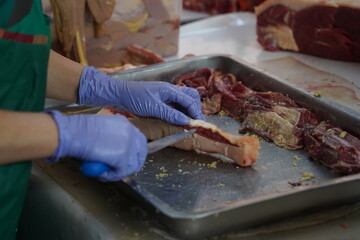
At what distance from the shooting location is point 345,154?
1.94m

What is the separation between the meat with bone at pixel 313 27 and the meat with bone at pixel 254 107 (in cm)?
95

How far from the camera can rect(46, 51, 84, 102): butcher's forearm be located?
82.9 inches

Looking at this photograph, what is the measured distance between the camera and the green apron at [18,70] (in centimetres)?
165

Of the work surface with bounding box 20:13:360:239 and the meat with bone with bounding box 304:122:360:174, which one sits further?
the meat with bone with bounding box 304:122:360:174

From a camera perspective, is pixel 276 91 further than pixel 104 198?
Yes

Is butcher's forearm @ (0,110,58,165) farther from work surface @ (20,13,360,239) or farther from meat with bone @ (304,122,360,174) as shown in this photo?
meat with bone @ (304,122,360,174)

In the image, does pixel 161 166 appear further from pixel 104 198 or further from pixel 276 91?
pixel 276 91

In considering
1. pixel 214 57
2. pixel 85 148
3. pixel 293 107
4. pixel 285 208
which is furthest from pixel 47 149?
pixel 214 57

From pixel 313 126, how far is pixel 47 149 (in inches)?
44.8

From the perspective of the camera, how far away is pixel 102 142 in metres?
1.56

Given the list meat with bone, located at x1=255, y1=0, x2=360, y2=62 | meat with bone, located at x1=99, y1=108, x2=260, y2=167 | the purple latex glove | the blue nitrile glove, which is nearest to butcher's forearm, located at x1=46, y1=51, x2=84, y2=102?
the purple latex glove

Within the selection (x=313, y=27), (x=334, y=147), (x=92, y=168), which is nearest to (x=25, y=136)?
(x=92, y=168)

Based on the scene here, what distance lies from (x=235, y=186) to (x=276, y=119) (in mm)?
512

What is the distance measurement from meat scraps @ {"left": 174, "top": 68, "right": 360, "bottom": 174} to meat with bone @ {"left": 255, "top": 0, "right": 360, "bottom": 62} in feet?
3.16
